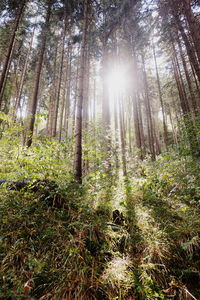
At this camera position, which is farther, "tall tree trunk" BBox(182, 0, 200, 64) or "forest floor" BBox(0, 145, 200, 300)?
"tall tree trunk" BBox(182, 0, 200, 64)

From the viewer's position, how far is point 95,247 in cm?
224

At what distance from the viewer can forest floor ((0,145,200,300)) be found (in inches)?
63.4

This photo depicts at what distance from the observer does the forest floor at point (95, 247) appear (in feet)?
5.28

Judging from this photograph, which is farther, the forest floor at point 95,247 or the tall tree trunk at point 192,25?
the tall tree trunk at point 192,25

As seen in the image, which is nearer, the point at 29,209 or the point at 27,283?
the point at 27,283

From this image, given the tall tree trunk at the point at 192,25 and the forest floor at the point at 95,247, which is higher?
the tall tree trunk at the point at 192,25

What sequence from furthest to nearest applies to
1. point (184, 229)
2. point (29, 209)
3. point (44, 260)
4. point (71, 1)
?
point (71, 1)
point (29, 209)
point (184, 229)
point (44, 260)

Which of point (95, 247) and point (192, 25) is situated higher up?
point (192, 25)

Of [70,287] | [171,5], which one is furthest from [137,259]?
[171,5]

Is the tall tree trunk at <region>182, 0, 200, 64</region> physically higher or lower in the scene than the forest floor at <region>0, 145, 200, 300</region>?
higher

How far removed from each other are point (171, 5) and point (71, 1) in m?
6.54

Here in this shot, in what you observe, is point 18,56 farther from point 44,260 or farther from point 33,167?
point 44,260

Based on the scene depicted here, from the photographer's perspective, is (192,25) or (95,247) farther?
(192,25)

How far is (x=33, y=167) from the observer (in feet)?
10.4
